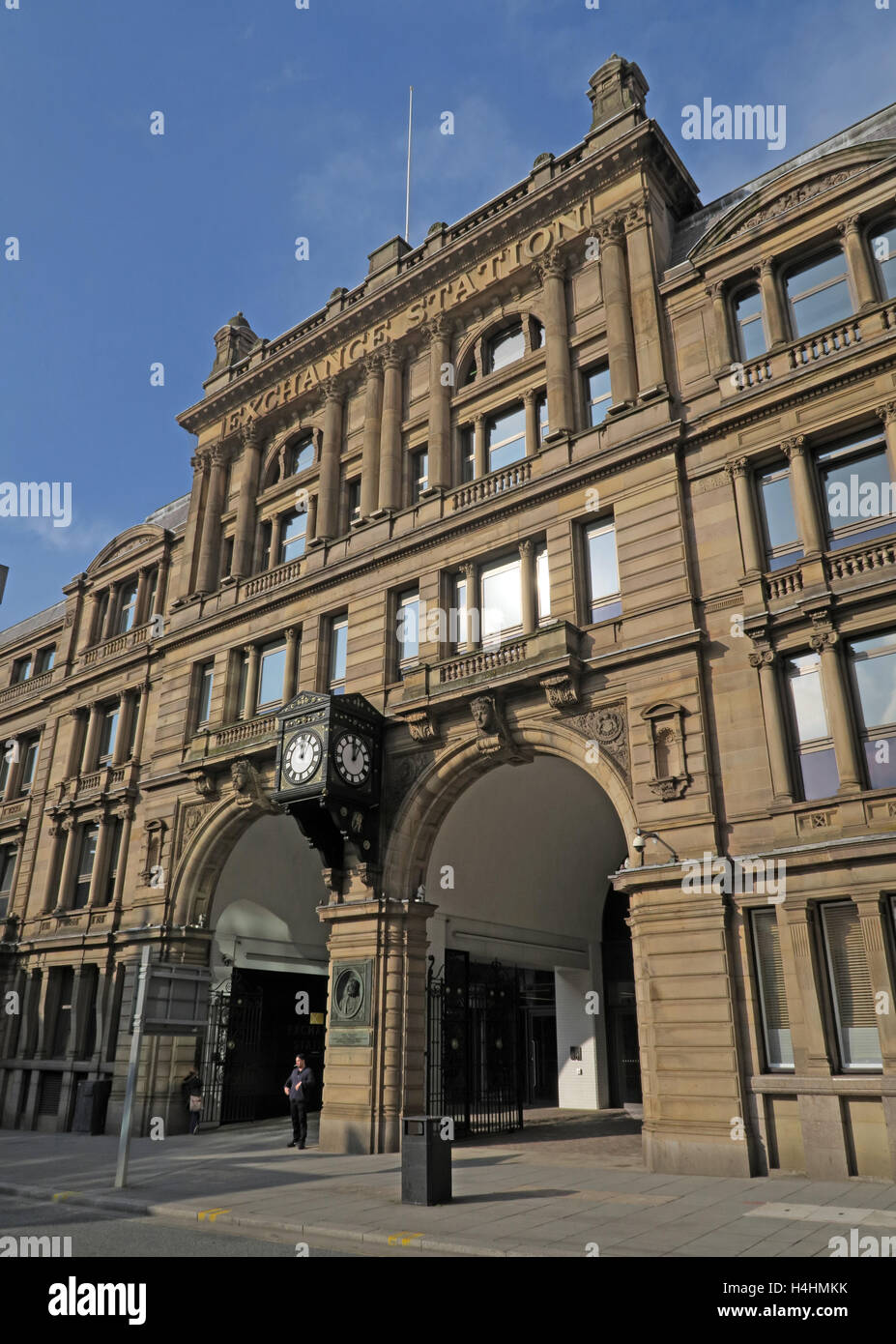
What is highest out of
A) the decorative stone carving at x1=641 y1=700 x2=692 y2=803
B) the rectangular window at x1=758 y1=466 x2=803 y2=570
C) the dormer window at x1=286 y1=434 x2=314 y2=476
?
the dormer window at x1=286 y1=434 x2=314 y2=476

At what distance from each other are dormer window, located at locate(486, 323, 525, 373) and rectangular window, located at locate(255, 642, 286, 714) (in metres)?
10.4

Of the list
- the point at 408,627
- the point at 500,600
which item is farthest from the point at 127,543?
the point at 500,600

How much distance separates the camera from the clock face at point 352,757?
2136 cm

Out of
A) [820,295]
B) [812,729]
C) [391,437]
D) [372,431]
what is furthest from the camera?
[372,431]

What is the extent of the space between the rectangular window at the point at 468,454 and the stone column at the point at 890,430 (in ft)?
36.0

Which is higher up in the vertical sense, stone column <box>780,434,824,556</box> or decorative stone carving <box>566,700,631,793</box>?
stone column <box>780,434,824,556</box>

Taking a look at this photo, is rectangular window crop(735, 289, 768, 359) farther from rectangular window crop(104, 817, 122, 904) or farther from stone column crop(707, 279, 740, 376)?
rectangular window crop(104, 817, 122, 904)

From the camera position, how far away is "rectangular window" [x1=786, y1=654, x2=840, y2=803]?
16516mm

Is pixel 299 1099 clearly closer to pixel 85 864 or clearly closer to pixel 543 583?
pixel 543 583

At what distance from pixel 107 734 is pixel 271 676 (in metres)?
10.7

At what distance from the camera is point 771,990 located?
52.9 feet

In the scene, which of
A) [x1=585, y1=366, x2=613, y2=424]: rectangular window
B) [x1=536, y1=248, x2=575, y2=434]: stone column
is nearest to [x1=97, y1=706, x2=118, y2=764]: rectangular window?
[x1=536, y1=248, x2=575, y2=434]: stone column

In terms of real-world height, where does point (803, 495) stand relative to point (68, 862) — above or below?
above

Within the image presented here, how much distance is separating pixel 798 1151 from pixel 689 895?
436 centimetres
